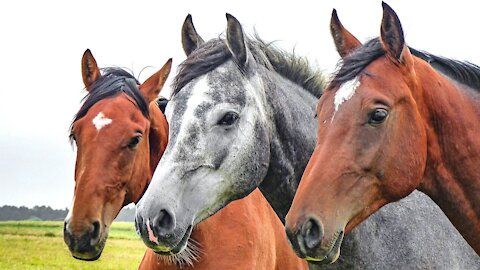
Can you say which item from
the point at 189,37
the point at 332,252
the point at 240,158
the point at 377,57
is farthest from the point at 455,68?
the point at 189,37

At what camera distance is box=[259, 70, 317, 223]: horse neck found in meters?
5.48

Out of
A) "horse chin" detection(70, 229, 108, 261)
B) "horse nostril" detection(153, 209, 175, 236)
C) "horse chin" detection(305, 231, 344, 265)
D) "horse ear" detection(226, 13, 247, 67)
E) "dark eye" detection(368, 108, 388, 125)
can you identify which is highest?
"dark eye" detection(368, 108, 388, 125)

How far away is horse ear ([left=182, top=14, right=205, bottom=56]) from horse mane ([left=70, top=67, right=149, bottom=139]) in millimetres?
908

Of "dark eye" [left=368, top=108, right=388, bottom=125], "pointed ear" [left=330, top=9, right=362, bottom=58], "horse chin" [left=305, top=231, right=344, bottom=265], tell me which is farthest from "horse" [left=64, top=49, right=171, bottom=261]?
"dark eye" [left=368, top=108, right=388, bottom=125]

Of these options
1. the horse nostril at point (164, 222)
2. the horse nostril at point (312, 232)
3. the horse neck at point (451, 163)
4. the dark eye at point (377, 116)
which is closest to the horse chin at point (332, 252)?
the horse nostril at point (312, 232)

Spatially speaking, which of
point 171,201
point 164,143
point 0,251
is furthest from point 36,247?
point 171,201

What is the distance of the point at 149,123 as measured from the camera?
680 cm

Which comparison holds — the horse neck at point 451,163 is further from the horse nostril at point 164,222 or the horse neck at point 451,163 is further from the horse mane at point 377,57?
the horse nostril at point 164,222

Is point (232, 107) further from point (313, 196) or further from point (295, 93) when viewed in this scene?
point (313, 196)

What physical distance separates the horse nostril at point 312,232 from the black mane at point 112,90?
3.50 meters

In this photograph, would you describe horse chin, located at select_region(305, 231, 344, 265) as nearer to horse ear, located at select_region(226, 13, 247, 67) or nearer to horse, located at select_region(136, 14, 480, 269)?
horse, located at select_region(136, 14, 480, 269)

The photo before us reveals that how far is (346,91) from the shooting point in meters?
4.23

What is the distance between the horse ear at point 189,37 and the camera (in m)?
6.32

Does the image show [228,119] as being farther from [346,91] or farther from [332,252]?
[332,252]
